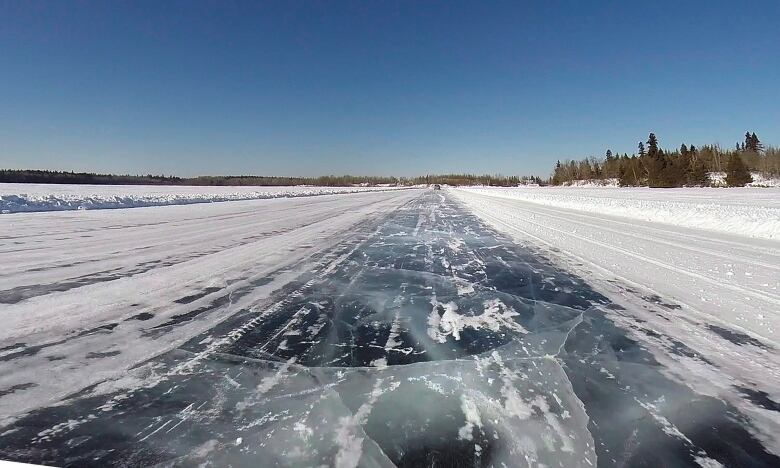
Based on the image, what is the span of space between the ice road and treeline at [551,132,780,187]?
74039 mm

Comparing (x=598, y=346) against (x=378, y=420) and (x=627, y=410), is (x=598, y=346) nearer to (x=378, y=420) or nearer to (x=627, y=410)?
(x=627, y=410)

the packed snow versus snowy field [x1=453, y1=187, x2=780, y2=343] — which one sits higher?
the packed snow

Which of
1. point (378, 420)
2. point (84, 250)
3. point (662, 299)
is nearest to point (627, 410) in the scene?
point (378, 420)

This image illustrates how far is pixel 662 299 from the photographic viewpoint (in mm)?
4316

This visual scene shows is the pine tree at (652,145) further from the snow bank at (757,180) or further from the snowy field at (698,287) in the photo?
the snowy field at (698,287)

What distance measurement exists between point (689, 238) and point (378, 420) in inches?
405

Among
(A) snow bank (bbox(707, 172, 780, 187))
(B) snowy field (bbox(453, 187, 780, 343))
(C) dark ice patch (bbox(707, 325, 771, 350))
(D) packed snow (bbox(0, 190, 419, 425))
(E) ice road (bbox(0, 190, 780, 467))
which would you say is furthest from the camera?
(A) snow bank (bbox(707, 172, 780, 187))

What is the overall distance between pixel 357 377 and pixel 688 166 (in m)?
86.2

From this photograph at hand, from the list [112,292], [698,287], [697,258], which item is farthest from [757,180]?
[112,292]

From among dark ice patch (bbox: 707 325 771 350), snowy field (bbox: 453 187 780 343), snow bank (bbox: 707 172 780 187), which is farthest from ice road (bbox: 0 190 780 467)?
snow bank (bbox: 707 172 780 187)

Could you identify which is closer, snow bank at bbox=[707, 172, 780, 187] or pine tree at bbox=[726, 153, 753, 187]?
pine tree at bbox=[726, 153, 753, 187]

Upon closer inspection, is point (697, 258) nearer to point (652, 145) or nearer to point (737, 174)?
point (737, 174)

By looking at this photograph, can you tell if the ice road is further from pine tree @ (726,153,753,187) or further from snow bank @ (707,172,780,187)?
snow bank @ (707,172,780,187)

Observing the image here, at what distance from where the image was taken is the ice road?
5.93 feet
